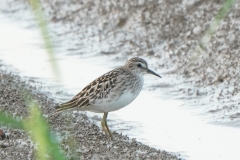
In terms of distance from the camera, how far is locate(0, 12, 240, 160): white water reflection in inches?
298

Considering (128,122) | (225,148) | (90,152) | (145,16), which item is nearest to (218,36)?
(145,16)

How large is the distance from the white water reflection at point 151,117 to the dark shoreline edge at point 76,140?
14.5 inches

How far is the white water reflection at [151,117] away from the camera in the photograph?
7.57 meters

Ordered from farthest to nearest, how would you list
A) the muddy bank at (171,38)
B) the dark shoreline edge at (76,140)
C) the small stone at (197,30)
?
the small stone at (197,30) → the muddy bank at (171,38) → the dark shoreline edge at (76,140)

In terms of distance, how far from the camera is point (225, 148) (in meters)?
7.50

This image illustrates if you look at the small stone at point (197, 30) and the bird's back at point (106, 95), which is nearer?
the bird's back at point (106, 95)

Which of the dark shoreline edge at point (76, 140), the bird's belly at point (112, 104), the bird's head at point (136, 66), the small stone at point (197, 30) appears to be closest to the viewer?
the dark shoreline edge at point (76, 140)

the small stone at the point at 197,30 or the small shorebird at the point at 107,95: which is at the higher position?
the small stone at the point at 197,30

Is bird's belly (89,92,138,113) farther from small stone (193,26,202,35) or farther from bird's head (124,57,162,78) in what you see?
small stone (193,26,202,35)

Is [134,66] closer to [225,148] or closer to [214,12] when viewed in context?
[225,148]

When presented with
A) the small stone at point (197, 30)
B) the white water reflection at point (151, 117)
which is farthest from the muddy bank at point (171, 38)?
the white water reflection at point (151, 117)

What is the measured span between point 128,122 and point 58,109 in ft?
4.44

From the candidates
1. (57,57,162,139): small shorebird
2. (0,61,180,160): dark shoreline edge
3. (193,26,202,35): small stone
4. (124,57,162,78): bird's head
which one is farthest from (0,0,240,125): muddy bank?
(0,61,180,160): dark shoreline edge

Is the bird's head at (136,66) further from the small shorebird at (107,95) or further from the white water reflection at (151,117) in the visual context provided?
the white water reflection at (151,117)
